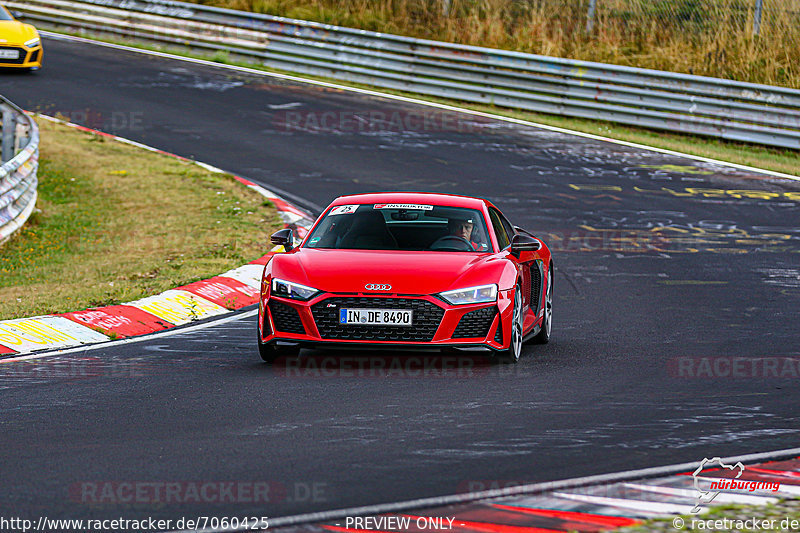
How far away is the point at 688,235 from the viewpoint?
1577 centimetres

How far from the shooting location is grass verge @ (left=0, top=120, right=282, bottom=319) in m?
12.3

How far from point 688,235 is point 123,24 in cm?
2028

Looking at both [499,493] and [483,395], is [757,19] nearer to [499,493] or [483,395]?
[483,395]

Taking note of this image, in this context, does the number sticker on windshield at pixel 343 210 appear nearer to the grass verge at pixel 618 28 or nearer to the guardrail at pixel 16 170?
the guardrail at pixel 16 170

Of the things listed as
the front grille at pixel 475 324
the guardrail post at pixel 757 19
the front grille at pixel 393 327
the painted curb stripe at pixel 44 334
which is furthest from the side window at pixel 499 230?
Answer: the guardrail post at pixel 757 19

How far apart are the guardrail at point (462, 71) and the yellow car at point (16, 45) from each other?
476 cm

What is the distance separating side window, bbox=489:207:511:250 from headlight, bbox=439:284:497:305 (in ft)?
3.82

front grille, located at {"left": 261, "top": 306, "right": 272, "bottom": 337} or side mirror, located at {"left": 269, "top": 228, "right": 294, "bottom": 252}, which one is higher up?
side mirror, located at {"left": 269, "top": 228, "right": 294, "bottom": 252}

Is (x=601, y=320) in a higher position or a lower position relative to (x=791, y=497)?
lower

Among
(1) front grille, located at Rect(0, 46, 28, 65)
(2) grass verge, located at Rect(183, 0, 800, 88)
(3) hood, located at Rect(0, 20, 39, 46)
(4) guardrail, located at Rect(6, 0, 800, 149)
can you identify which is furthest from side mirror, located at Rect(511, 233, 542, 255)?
(3) hood, located at Rect(0, 20, 39, 46)

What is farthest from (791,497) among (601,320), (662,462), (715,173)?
(715,173)

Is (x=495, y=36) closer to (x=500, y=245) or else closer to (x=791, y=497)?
(x=500, y=245)

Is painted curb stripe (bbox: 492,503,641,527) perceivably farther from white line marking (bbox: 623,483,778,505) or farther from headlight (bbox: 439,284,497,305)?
headlight (bbox: 439,284,497,305)

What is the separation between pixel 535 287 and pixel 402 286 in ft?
5.89
